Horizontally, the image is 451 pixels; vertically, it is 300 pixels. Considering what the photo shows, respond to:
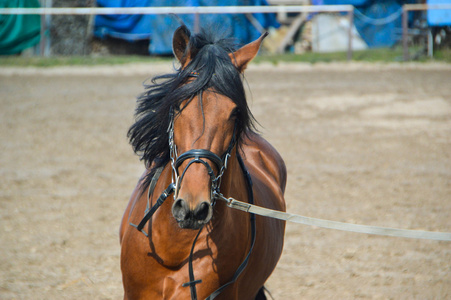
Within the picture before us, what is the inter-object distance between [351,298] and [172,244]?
2262 mm

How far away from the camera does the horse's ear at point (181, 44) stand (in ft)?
7.61

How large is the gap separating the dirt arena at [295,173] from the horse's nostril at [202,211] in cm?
228

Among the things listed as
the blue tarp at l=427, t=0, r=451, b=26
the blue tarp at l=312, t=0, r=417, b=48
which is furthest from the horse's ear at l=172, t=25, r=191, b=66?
the blue tarp at l=312, t=0, r=417, b=48

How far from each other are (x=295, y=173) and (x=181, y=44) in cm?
511

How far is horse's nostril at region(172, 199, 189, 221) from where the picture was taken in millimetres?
1918

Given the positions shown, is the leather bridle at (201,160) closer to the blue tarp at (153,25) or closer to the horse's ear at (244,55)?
the horse's ear at (244,55)

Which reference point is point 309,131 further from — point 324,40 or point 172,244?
point 324,40

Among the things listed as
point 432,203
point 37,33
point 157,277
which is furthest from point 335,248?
point 37,33

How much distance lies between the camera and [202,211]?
1958 mm

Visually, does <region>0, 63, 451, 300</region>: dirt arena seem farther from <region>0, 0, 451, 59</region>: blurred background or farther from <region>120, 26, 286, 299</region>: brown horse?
<region>0, 0, 451, 59</region>: blurred background

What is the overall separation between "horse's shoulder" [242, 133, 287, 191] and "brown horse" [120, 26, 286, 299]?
2.87 ft

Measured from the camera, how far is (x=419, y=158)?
790cm

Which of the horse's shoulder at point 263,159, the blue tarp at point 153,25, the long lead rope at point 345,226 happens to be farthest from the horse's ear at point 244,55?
the blue tarp at point 153,25

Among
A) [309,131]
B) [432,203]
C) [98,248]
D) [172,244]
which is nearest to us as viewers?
[172,244]
